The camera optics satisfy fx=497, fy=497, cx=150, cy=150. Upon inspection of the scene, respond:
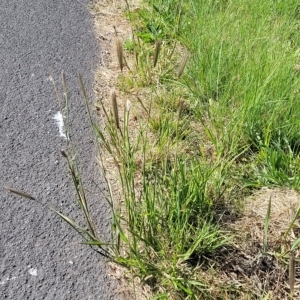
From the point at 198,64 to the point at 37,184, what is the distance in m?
1.09

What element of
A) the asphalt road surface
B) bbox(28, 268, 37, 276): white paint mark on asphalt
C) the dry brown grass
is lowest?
the dry brown grass

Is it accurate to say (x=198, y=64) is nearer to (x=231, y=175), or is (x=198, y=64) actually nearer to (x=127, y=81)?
(x=127, y=81)

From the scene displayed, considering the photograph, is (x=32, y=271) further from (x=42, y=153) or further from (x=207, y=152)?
(x=207, y=152)

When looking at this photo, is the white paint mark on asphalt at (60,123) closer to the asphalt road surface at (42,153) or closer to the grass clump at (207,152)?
the asphalt road surface at (42,153)

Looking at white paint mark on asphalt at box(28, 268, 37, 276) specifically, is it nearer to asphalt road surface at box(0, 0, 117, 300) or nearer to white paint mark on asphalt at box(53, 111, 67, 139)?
asphalt road surface at box(0, 0, 117, 300)

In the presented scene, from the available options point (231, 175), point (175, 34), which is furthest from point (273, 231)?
point (175, 34)

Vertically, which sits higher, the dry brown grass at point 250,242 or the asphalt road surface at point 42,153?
the asphalt road surface at point 42,153

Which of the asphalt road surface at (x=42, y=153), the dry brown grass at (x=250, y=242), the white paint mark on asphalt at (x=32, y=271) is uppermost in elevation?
the asphalt road surface at (x=42, y=153)

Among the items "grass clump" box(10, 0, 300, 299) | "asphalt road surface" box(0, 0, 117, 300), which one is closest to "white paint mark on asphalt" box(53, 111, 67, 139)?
"asphalt road surface" box(0, 0, 117, 300)

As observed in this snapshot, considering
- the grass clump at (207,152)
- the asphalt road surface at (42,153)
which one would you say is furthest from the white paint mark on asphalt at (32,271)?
the grass clump at (207,152)

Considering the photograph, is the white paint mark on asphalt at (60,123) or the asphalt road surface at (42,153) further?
the white paint mark on asphalt at (60,123)

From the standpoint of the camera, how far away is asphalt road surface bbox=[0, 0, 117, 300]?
194cm

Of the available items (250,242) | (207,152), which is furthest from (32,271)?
(207,152)

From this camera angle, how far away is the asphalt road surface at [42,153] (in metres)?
1.94
